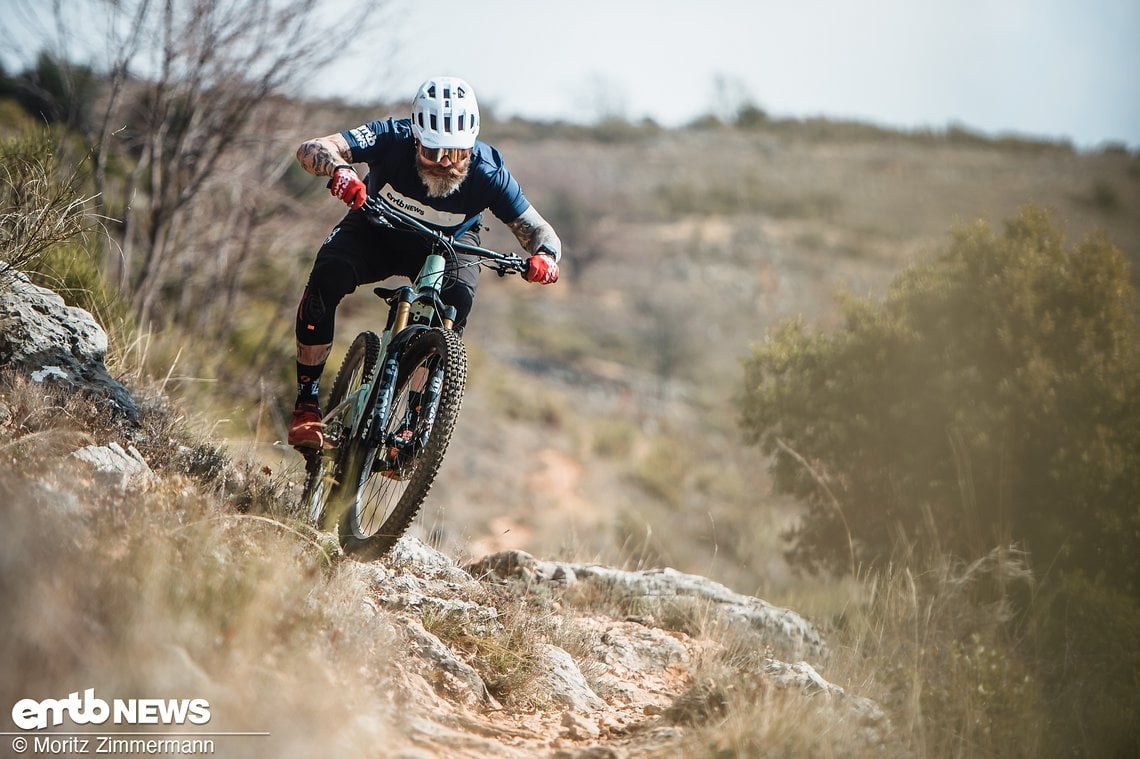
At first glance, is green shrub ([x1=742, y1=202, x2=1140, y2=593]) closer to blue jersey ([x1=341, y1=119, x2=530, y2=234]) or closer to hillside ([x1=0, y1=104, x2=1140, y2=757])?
hillside ([x1=0, y1=104, x2=1140, y2=757])

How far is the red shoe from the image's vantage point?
476cm

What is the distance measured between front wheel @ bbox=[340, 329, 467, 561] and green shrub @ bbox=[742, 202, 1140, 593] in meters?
3.94

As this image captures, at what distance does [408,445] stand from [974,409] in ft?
18.8

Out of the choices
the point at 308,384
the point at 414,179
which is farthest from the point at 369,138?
the point at 308,384

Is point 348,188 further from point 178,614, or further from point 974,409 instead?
point 974,409

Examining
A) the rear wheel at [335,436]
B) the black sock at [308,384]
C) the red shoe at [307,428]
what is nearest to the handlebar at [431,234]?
the rear wheel at [335,436]

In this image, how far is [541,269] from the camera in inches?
182

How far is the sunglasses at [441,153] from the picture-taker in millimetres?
4539

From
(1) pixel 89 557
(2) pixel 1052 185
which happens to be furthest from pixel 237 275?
(2) pixel 1052 185

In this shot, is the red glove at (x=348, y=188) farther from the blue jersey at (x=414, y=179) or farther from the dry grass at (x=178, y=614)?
the dry grass at (x=178, y=614)

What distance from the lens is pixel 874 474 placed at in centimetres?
816

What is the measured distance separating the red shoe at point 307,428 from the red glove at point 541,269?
136 centimetres

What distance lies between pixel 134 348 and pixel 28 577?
3.87 meters

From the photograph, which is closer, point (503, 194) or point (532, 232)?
point (503, 194)
